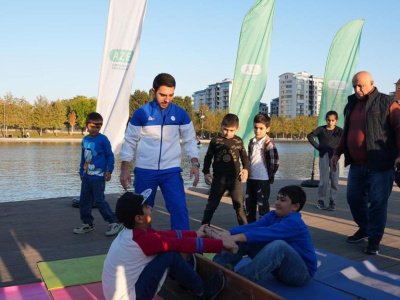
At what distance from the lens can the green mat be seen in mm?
4035

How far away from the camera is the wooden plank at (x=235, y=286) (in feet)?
9.18

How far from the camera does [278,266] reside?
11.3ft

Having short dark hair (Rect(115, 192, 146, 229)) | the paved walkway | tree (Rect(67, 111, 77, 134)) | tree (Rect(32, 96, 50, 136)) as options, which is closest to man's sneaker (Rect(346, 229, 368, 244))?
the paved walkway

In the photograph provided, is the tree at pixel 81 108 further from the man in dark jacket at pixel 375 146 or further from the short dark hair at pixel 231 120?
the man in dark jacket at pixel 375 146

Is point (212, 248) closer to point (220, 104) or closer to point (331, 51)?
point (331, 51)

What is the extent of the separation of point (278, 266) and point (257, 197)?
2.79 m

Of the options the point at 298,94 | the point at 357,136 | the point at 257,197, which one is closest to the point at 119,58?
the point at 257,197

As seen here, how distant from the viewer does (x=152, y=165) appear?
4535mm

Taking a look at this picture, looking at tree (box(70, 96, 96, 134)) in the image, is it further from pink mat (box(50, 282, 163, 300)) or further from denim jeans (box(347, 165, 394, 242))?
pink mat (box(50, 282, 163, 300))

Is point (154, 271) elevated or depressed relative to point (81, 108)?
depressed

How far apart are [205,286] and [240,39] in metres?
8.41

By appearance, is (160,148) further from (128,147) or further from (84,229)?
(84,229)

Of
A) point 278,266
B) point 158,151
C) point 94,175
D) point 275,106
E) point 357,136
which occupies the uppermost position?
point 275,106

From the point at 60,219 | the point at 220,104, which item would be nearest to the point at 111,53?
the point at 60,219
